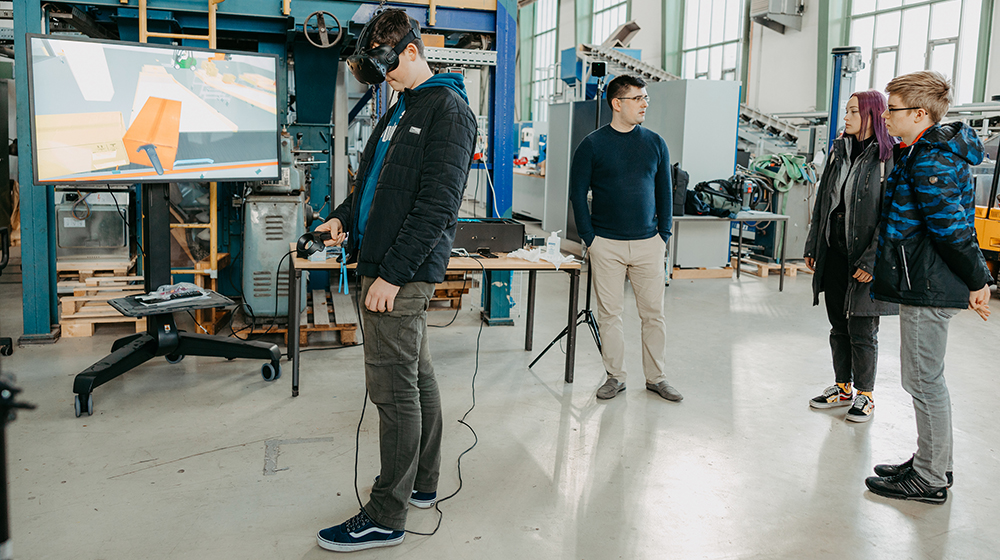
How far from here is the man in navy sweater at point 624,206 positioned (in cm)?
342

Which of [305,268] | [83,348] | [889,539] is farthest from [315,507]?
[83,348]

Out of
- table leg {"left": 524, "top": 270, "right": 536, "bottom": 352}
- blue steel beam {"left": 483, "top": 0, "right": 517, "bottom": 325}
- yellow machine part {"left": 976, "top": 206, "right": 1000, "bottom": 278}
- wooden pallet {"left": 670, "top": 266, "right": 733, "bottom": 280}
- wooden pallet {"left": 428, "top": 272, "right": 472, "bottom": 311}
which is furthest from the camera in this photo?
wooden pallet {"left": 670, "top": 266, "right": 733, "bottom": 280}

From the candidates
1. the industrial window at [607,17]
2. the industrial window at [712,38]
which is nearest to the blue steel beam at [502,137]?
the industrial window at [712,38]

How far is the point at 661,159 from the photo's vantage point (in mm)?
3508

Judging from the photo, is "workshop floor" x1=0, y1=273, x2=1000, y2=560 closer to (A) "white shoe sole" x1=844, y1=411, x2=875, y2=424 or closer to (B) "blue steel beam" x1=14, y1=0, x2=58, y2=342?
(A) "white shoe sole" x1=844, y1=411, x2=875, y2=424

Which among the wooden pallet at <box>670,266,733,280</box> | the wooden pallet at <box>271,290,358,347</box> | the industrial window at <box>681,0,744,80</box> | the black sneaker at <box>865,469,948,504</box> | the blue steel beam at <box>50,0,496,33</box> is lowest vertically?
the black sneaker at <box>865,469,948,504</box>

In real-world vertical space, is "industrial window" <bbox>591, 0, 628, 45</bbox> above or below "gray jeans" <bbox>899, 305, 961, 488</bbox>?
above

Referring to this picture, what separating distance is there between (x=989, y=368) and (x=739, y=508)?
112 inches

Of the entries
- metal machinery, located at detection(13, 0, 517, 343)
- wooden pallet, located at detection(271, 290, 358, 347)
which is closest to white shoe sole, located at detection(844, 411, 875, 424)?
metal machinery, located at detection(13, 0, 517, 343)

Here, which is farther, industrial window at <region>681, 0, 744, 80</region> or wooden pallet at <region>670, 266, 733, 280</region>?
industrial window at <region>681, 0, 744, 80</region>

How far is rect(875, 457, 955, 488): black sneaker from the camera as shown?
2.70 m

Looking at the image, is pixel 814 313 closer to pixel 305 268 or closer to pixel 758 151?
pixel 305 268

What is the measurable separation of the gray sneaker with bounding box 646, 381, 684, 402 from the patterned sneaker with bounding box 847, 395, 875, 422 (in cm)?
80

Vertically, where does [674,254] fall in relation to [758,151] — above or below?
below
